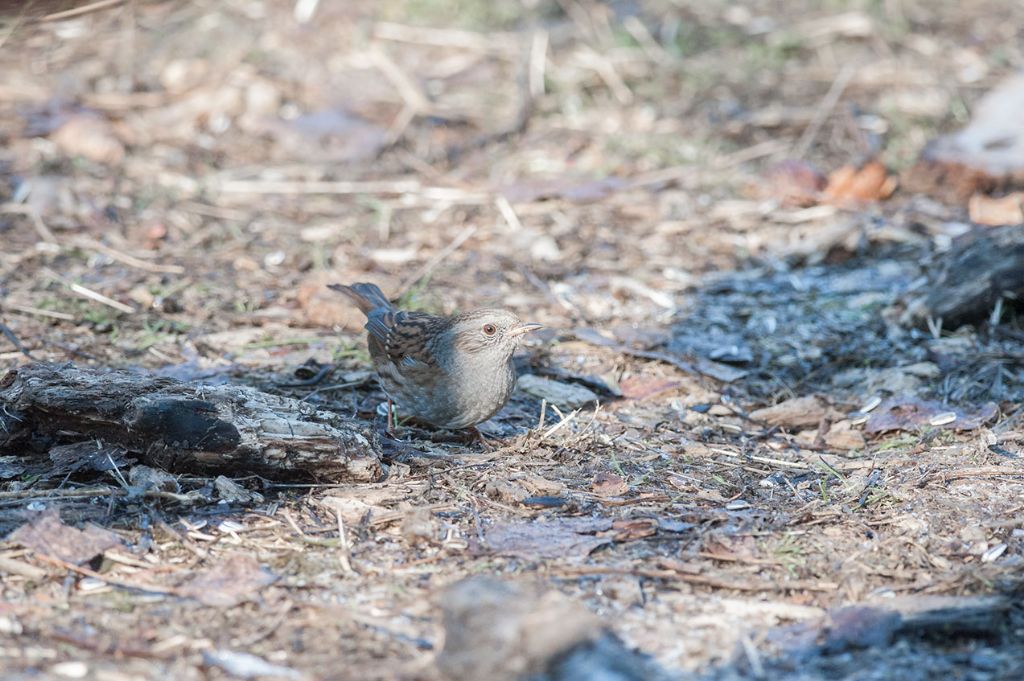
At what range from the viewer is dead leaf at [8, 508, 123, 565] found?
362cm

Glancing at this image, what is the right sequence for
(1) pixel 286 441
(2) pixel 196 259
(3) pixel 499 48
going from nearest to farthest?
(1) pixel 286 441 < (2) pixel 196 259 < (3) pixel 499 48

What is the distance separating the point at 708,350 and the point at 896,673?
301 centimetres

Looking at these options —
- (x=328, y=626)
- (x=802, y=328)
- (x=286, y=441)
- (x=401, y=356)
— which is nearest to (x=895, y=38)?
(x=802, y=328)

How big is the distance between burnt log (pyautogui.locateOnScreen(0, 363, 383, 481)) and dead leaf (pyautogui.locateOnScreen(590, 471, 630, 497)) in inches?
31.7

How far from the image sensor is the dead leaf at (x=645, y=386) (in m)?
5.54

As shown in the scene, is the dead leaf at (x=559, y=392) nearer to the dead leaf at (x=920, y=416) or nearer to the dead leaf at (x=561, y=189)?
the dead leaf at (x=920, y=416)

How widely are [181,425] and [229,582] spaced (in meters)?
0.77

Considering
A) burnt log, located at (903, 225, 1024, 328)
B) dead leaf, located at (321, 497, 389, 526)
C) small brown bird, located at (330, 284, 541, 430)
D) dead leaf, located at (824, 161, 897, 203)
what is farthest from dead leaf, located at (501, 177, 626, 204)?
dead leaf, located at (321, 497, 389, 526)

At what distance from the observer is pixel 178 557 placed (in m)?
3.74

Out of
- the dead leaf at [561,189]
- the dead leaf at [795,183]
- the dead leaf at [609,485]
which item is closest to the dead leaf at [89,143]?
the dead leaf at [561,189]

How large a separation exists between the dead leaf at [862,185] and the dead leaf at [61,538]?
5.55 m

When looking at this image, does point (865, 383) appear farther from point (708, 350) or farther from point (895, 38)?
point (895, 38)

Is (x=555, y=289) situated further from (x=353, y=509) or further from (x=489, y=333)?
(x=353, y=509)

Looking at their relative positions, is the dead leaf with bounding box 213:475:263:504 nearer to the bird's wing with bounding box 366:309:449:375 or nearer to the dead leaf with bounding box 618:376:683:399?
the bird's wing with bounding box 366:309:449:375
